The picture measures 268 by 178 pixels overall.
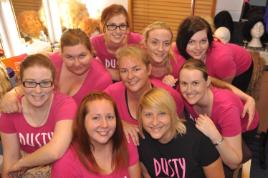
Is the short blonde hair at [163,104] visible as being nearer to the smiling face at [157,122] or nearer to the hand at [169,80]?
the smiling face at [157,122]

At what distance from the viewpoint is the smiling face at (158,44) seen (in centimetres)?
204

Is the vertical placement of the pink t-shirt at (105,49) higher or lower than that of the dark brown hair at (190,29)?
lower

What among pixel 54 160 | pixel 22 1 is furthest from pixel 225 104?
pixel 22 1

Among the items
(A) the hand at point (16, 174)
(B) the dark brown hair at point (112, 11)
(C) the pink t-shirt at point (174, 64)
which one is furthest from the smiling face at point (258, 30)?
(A) the hand at point (16, 174)

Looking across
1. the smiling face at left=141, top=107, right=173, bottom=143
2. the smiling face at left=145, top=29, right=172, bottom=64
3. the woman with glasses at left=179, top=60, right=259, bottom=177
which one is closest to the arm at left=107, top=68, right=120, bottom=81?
the smiling face at left=145, top=29, right=172, bottom=64

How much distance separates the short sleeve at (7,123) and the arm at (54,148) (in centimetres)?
17

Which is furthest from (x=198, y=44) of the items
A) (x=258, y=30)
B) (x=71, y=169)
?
(x=258, y=30)

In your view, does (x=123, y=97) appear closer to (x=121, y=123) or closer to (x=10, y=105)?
(x=121, y=123)

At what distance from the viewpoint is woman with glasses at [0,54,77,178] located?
5.08ft

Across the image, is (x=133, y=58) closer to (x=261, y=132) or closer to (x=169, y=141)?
(x=169, y=141)

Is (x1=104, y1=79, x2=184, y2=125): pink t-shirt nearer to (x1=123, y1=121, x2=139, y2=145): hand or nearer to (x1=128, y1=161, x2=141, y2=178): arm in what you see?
(x1=123, y1=121, x2=139, y2=145): hand

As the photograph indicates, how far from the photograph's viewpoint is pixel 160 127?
5.19 ft

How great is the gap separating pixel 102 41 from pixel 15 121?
3.54ft

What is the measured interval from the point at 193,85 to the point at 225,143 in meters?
0.35
